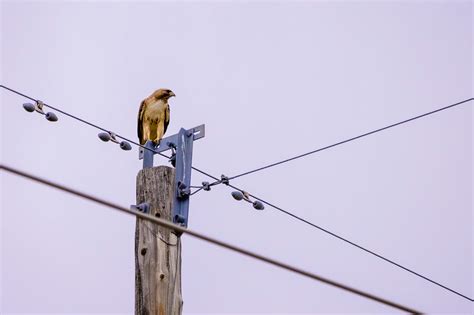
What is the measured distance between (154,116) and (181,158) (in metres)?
3.47

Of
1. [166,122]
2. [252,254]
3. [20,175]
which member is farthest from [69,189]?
[166,122]

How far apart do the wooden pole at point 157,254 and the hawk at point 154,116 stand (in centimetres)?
364

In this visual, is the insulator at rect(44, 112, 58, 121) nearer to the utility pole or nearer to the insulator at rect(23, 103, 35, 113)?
the insulator at rect(23, 103, 35, 113)

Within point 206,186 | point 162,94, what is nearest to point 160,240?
point 206,186

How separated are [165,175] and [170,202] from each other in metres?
0.21

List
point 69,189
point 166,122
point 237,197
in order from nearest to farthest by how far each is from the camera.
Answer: point 69,189 → point 237,197 → point 166,122

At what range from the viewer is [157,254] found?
6.98 m

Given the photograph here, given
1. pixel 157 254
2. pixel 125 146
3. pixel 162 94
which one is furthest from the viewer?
pixel 162 94

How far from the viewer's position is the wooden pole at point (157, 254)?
6777mm

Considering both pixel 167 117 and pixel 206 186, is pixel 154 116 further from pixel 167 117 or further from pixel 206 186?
pixel 206 186

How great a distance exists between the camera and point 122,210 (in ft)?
16.0

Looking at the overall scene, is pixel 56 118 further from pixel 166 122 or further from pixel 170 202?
pixel 166 122

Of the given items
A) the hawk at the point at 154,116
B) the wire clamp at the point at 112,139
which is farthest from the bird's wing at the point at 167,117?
the wire clamp at the point at 112,139

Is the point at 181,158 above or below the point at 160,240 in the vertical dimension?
above
